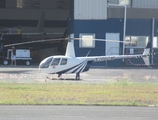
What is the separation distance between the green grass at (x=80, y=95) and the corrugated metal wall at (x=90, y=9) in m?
20.2

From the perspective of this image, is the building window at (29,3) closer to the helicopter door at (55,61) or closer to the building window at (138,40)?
the building window at (138,40)

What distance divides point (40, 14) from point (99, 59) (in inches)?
1445

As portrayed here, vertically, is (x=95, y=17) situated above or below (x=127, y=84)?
above

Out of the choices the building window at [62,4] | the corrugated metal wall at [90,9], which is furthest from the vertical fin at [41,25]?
the corrugated metal wall at [90,9]

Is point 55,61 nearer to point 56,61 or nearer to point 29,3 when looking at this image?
point 56,61

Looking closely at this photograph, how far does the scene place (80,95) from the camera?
18.6 m

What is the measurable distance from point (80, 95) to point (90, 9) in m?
24.7

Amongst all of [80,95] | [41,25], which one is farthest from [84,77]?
[41,25]

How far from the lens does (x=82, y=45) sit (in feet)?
139

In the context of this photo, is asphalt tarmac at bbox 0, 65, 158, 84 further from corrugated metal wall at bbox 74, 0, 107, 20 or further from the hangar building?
corrugated metal wall at bbox 74, 0, 107, 20

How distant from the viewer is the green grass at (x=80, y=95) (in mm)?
16527
